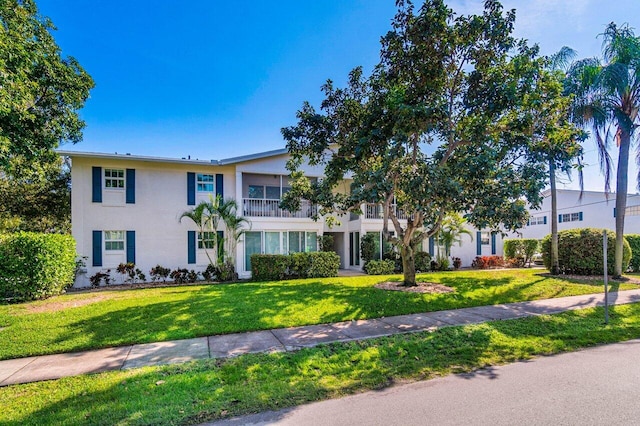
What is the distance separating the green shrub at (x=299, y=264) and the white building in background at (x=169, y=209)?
209 centimetres

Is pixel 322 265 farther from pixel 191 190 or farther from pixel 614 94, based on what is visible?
pixel 614 94

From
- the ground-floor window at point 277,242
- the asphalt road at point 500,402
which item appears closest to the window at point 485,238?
the ground-floor window at point 277,242

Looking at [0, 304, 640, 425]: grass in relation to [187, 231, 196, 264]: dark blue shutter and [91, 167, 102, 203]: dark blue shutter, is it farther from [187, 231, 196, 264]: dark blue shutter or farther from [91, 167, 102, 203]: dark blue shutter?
→ [91, 167, 102, 203]: dark blue shutter

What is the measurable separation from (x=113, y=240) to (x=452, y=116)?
15912mm

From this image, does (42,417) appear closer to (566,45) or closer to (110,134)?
(110,134)

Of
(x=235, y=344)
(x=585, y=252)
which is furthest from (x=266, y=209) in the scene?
(x=585, y=252)

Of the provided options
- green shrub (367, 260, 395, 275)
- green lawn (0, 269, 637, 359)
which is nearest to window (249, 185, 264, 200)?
green lawn (0, 269, 637, 359)

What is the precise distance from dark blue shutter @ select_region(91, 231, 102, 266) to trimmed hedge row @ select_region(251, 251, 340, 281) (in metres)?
7.10

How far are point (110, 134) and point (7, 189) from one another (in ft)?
Answer: 26.9

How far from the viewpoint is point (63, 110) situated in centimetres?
1141

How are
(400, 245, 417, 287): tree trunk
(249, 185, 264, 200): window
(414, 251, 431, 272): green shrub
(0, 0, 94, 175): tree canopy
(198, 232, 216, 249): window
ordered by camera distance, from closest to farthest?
1. (0, 0, 94, 175): tree canopy
2. (400, 245, 417, 287): tree trunk
3. (198, 232, 216, 249): window
4. (414, 251, 431, 272): green shrub
5. (249, 185, 264, 200): window

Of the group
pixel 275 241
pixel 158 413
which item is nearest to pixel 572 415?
pixel 158 413

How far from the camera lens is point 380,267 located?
17.5 meters

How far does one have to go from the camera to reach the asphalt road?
3506mm
